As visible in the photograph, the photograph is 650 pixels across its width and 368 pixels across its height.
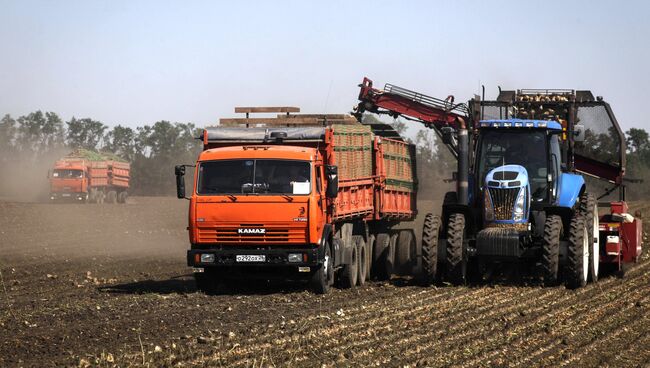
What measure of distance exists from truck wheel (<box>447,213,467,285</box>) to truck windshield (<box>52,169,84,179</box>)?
4166 centimetres

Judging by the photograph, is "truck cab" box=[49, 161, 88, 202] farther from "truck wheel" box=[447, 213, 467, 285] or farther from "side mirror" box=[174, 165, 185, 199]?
"truck wheel" box=[447, 213, 467, 285]

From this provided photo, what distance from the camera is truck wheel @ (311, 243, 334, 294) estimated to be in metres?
17.8

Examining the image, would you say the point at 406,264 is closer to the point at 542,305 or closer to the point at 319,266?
the point at 319,266

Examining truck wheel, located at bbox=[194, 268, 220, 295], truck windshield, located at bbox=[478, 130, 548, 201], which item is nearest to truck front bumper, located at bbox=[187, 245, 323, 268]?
truck wheel, located at bbox=[194, 268, 220, 295]

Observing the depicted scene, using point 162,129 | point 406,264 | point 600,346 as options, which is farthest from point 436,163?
point 600,346

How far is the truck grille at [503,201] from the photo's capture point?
1867 centimetres

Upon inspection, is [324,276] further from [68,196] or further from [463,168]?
[68,196]

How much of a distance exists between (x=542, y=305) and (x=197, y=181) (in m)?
6.08

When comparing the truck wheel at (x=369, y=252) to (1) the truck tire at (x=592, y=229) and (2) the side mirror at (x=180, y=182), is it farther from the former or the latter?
(2) the side mirror at (x=180, y=182)

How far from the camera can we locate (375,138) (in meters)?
21.8

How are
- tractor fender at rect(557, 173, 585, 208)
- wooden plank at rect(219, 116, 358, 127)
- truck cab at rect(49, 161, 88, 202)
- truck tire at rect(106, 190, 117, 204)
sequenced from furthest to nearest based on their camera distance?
1. truck tire at rect(106, 190, 117, 204)
2. truck cab at rect(49, 161, 88, 202)
3. wooden plank at rect(219, 116, 358, 127)
4. tractor fender at rect(557, 173, 585, 208)

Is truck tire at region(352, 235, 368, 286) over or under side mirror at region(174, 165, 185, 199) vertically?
under

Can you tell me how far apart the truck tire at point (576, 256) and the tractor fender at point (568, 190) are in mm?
675

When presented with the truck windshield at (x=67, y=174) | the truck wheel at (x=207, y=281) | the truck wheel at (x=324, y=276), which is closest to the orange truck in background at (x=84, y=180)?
the truck windshield at (x=67, y=174)
